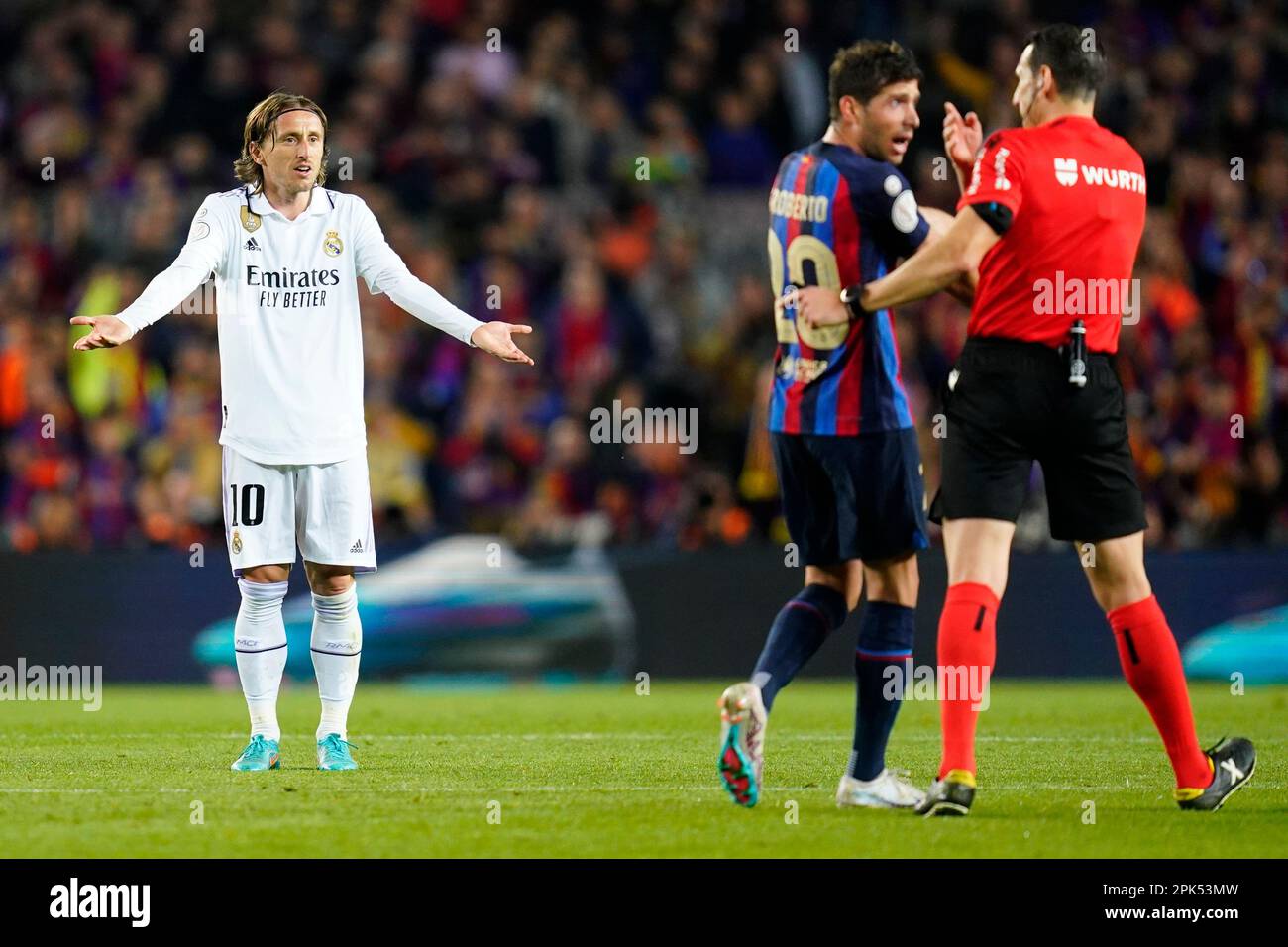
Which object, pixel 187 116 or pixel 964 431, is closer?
pixel 964 431

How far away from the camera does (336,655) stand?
7660mm

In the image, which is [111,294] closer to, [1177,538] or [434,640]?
[434,640]

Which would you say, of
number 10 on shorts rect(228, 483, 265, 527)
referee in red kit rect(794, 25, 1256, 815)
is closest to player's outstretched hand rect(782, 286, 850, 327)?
referee in red kit rect(794, 25, 1256, 815)

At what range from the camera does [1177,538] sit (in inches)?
548

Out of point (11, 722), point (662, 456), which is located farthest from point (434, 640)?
point (11, 722)

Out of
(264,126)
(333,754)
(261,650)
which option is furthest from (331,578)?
(264,126)

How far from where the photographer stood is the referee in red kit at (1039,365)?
6.19 m

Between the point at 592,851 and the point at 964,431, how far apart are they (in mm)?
1843

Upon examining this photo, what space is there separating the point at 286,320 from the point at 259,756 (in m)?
1.66

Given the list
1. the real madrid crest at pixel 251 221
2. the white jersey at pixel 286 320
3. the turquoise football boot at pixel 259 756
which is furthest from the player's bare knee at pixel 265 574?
the real madrid crest at pixel 251 221

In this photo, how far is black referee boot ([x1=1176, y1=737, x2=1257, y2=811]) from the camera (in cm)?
652

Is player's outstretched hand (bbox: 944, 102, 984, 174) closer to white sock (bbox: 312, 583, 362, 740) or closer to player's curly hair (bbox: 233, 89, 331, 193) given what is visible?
player's curly hair (bbox: 233, 89, 331, 193)

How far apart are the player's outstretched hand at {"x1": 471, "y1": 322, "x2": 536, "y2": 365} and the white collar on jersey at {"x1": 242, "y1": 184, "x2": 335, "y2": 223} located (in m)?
0.80

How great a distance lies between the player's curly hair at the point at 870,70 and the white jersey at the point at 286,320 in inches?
68.3
